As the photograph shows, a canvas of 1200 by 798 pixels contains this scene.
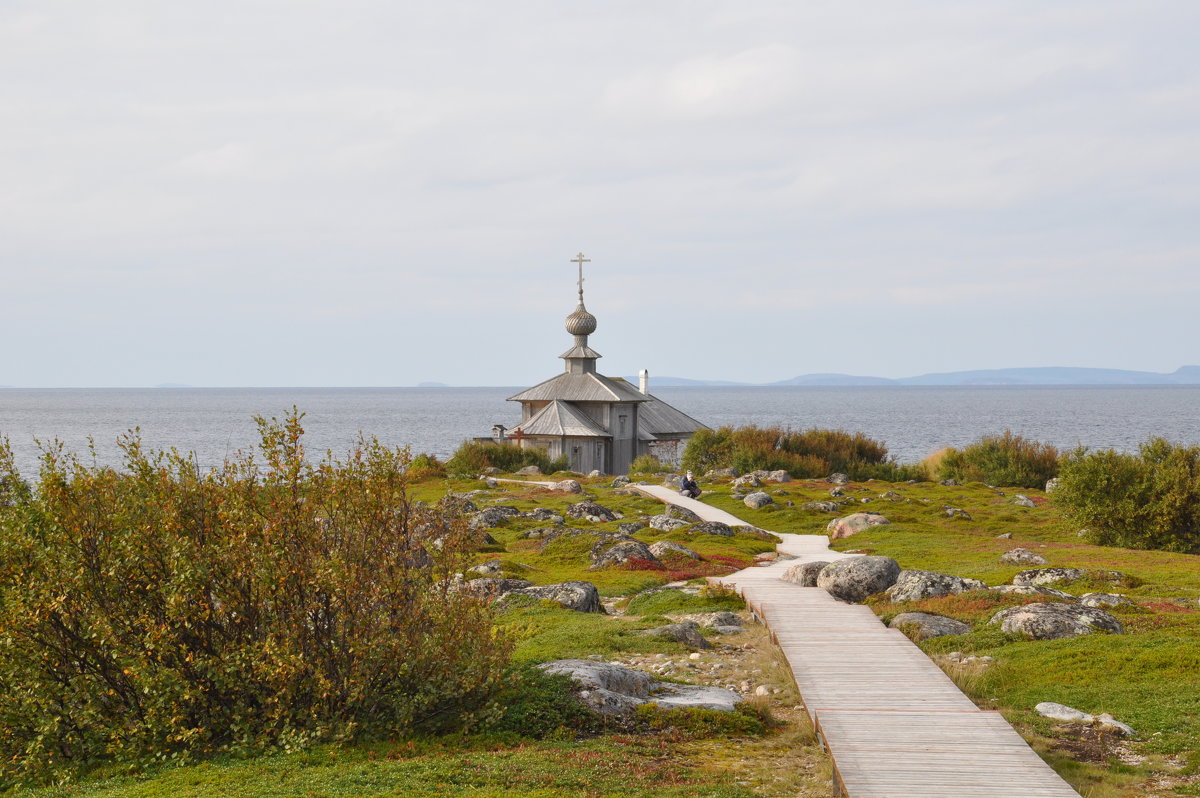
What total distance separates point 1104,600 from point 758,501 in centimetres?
2307

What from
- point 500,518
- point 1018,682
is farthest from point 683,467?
point 1018,682

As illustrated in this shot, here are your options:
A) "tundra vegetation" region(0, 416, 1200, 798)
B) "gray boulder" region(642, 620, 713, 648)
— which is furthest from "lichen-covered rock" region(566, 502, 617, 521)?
"tundra vegetation" region(0, 416, 1200, 798)

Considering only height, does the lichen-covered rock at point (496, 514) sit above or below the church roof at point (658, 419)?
below

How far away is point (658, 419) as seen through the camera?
70688mm

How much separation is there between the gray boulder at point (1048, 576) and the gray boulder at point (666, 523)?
13.2m

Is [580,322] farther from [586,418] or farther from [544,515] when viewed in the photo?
[544,515]

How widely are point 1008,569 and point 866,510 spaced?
1648 centimetres

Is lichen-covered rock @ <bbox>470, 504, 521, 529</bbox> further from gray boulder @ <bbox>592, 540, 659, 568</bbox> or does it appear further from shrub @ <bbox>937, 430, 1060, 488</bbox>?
shrub @ <bbox>937, 430, 1060, 488</bbox>

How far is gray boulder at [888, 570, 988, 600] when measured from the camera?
21.1m

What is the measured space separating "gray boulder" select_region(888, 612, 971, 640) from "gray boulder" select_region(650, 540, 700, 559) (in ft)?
33.2

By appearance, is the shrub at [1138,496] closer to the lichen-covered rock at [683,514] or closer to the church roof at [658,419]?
the lichen-covered rock at [683,514]

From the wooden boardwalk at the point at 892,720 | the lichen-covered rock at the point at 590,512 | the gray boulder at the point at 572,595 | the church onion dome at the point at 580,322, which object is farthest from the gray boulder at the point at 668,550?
the church onion dome at the point at 580,322

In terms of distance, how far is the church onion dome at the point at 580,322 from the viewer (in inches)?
2677

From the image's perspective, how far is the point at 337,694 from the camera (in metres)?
11.9
